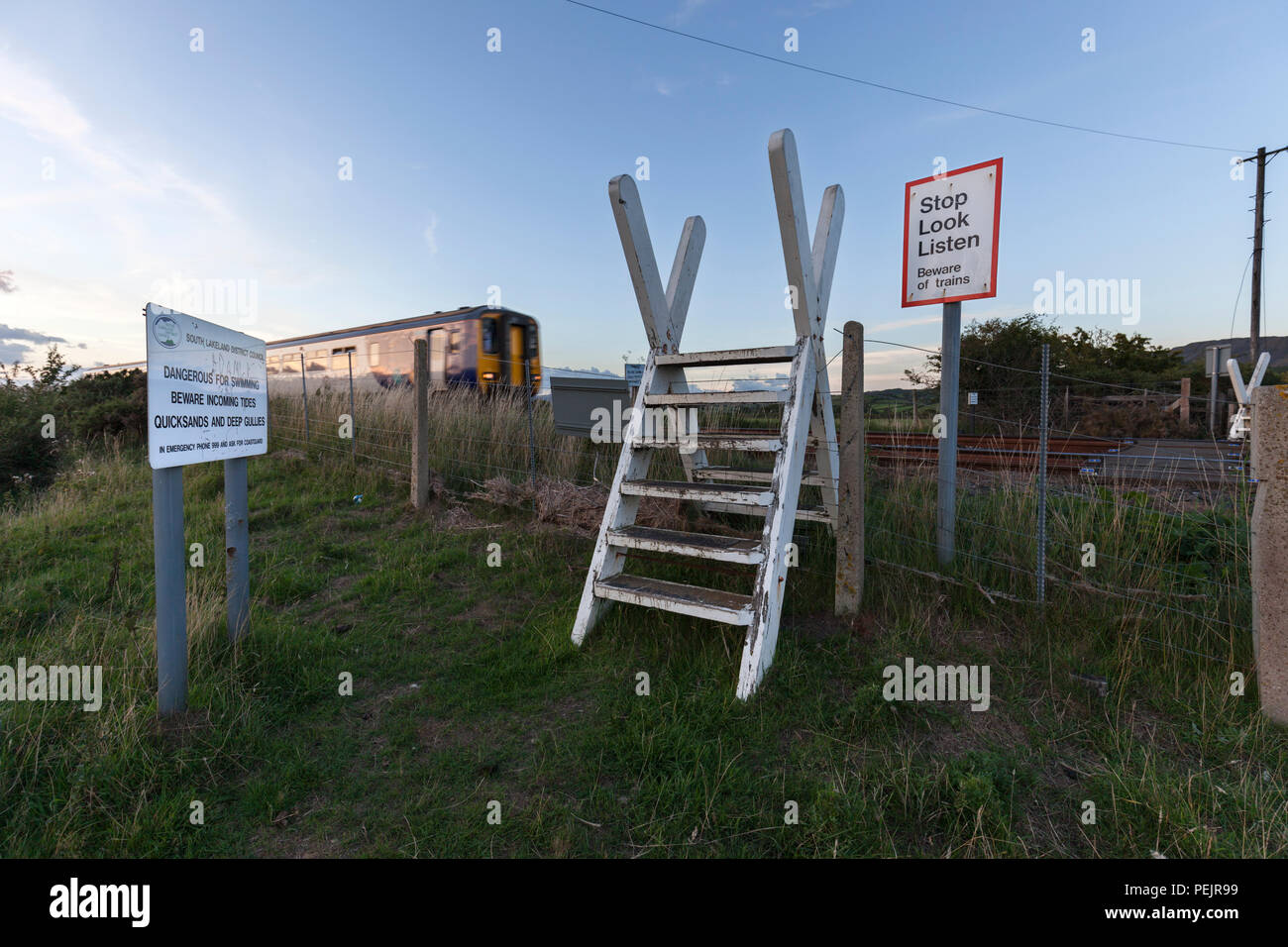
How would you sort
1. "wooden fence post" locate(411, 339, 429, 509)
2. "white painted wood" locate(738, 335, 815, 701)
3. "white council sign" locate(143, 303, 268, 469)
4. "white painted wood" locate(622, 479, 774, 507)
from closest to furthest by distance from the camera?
"white council sign" locate(143, 303, 268, 469), "white painted wood" locate(738, 335, 815, 701), "white painted wood" locate(622, 479, 774, 507), "wooden fence post" locate(411, 339, 429, 509)

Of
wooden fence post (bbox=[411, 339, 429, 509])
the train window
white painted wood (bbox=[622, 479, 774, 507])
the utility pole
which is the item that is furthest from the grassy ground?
the utility pole

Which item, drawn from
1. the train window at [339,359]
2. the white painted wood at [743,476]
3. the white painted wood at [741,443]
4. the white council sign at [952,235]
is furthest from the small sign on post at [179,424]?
the train window at [339,359]

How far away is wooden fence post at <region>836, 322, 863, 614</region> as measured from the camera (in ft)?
12.2

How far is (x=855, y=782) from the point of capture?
2.37 m

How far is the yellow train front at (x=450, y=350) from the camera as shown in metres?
14.2

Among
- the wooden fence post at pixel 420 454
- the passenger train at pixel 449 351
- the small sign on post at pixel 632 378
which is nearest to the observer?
the small sign on post at pixel 632 378

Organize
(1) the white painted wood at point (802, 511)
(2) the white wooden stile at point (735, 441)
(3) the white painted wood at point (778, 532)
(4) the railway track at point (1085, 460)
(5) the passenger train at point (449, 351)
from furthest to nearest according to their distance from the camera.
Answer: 1. (5) the passenger train at point (449, 351)
2. (4) the railway track at point (1085, 460)
3. (1) the white painted wood at point (802, 511)
4. (2) the white wooden stile at point (735, 441)
5. (3) the white painted wood at point (778, 532)

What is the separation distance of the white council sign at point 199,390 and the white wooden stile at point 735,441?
1951 mm

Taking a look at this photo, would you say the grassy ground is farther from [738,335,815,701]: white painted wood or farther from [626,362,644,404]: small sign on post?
[626,362,644,404]: small sign on post

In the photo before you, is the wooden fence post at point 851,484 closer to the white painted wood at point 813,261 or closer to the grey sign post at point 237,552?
the white painted wood at point 813,261

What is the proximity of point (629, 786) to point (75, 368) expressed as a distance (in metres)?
16.7

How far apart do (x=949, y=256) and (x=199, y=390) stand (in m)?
4.34

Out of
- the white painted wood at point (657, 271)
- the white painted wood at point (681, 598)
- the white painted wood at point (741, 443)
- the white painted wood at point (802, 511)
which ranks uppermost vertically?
the white painted wood at point (657, 271)

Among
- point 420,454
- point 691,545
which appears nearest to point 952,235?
point 691,545
